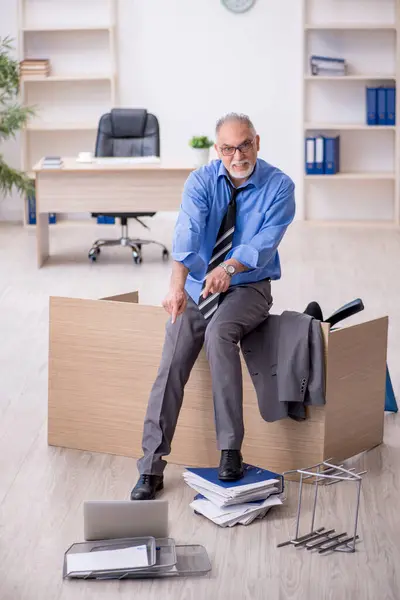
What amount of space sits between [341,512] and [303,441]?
0.97 feet

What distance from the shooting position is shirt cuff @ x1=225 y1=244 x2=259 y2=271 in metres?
3.32

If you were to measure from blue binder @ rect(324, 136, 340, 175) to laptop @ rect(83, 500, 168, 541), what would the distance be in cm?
608

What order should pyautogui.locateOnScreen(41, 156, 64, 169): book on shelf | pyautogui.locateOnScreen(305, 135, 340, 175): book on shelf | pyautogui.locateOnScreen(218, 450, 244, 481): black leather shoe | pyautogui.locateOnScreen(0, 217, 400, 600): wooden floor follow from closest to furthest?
pyautogui.locateOnScreen(0, 217, 400, 600): wooden floor
pyautogui.locateOnScreen(218, 450, 244, 481): black leather shoe
pyautogui.locateOnScreen(41, 156, 64, 169): book on shelf
pyautogui.locateOnScreen(305, 135, 340, 175): book on shelf

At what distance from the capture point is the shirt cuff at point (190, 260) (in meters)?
3.35

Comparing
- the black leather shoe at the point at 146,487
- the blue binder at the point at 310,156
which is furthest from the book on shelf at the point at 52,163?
the black leather shoe at the point at 146,487

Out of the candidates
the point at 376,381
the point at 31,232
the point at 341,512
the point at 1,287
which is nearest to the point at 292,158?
the point at 31,232

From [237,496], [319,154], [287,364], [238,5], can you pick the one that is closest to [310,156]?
[319,154]

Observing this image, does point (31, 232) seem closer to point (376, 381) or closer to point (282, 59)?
point (282, 59)

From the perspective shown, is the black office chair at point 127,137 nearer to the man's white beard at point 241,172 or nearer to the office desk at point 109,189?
the office desk at point 109,189

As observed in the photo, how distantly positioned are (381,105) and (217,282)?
18.4 ft

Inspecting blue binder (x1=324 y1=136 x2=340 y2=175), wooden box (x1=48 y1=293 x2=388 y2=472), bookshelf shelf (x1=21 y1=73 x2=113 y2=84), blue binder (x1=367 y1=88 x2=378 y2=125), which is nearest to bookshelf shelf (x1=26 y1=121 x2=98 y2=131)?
bookshelf shelf (x1=21 y1=73 x2=113 y2=84)

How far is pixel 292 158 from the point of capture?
8.83 meters

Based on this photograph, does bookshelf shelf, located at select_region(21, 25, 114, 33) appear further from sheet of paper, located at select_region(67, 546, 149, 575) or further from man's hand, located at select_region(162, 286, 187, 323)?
sheet of paper, located at select_region(67, 546, 149, 575)

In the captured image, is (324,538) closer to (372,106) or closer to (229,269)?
(229,269)
